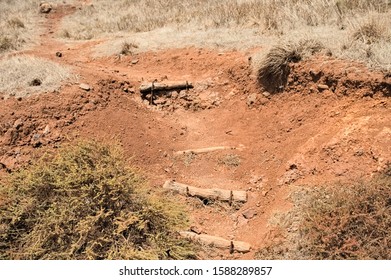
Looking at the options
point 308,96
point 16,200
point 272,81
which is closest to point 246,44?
point 272,81

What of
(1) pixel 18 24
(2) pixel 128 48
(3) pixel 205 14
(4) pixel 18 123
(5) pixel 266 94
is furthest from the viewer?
(1) pixel 18 24

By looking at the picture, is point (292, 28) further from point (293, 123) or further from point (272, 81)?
point (293, 123)

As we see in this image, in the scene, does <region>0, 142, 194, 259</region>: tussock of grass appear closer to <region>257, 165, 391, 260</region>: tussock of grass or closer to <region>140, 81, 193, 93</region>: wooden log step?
<region>257, 165, 391, 260</region>: tussock of grass

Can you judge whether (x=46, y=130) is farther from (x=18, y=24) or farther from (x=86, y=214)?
(x=18, y=24)

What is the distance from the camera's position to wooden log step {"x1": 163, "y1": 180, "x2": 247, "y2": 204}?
17.3 ft

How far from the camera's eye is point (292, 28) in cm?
824

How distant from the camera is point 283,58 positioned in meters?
6.51

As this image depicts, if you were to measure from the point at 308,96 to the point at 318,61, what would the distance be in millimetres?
595

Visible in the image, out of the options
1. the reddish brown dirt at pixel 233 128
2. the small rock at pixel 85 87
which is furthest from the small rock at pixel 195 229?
the small rock at pixel 85 87

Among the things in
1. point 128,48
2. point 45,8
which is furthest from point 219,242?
point 45,8

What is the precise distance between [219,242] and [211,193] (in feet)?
2.89

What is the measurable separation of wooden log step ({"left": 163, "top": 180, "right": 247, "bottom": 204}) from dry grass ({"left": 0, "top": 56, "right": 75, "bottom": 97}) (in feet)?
9.68

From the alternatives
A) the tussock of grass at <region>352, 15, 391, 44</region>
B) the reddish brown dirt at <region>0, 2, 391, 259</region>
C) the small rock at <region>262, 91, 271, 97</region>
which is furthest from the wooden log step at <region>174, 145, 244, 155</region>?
the tussock of grass at <region>352, 15, 391, 44</region>
